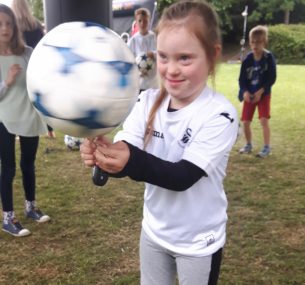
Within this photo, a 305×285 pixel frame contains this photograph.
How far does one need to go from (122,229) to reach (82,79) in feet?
8.17

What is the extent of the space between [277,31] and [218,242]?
76.0 feet

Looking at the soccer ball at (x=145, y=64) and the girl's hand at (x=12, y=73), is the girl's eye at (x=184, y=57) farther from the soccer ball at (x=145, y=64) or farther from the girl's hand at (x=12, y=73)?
the soccer ball at (x=145, y=64)

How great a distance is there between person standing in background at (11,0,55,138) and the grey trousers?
259 centimetres

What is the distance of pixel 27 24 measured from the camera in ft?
13.6

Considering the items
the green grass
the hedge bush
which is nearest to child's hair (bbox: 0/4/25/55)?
the green grass

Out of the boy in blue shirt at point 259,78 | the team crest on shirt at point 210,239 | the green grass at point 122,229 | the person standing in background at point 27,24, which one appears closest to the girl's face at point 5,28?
the person standing in background at point 27,24

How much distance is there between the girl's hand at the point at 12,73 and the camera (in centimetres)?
323

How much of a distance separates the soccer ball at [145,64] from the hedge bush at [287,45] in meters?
17.6

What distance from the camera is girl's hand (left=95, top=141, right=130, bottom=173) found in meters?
1.34

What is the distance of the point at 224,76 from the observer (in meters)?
14.7

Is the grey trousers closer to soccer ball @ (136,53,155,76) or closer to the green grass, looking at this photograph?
the green grass

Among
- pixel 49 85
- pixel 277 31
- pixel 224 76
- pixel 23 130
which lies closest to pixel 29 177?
pixel 23 130

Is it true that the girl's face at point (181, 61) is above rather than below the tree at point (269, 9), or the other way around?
above

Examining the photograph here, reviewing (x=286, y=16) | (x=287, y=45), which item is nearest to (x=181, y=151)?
(x=287, y=45)
